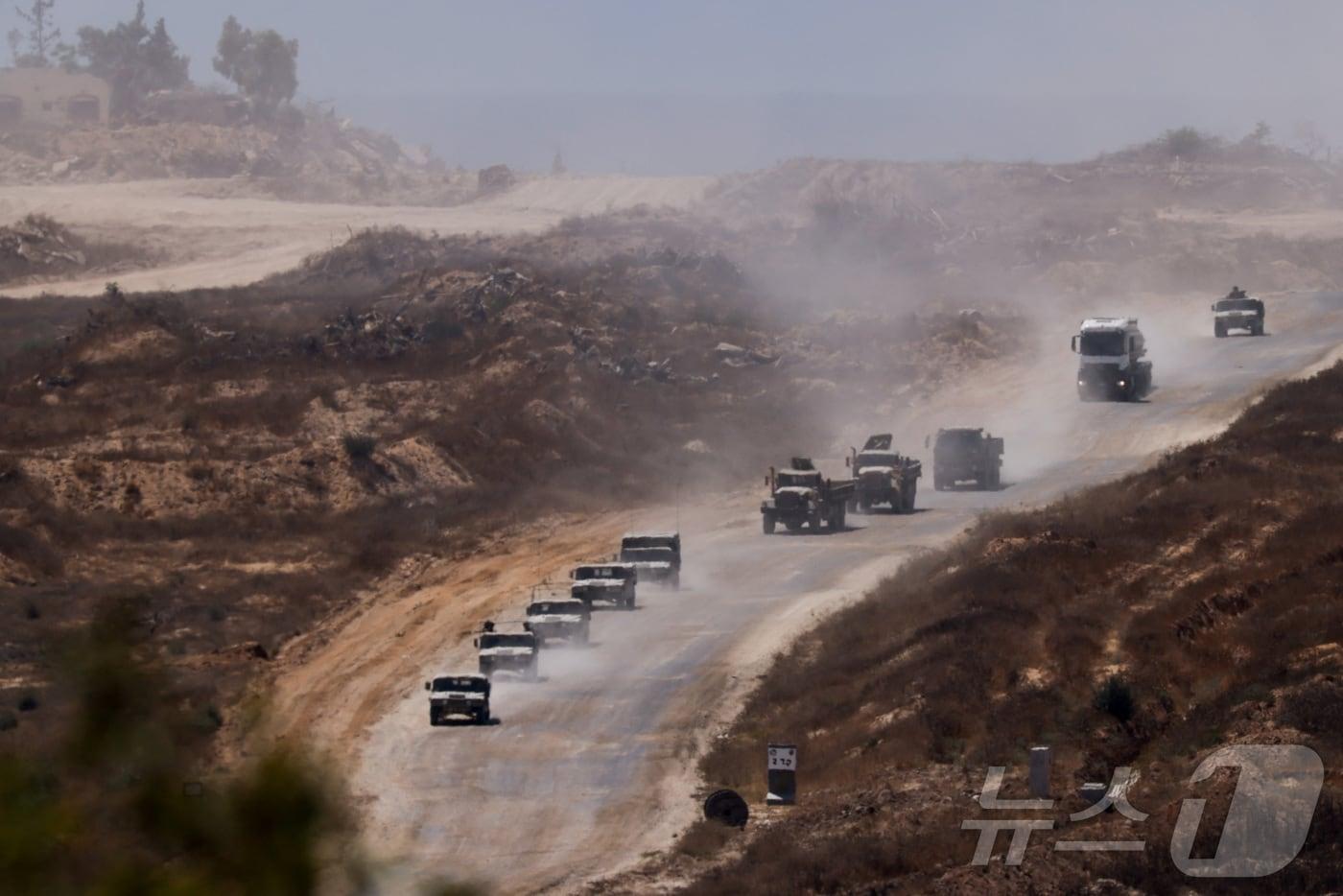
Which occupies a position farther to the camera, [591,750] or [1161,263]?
[1161,263]

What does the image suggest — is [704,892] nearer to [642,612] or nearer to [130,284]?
[642,612]

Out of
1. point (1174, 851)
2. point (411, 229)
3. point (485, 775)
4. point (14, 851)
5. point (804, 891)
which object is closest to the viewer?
point (14, 851)

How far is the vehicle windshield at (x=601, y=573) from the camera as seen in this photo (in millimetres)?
46219

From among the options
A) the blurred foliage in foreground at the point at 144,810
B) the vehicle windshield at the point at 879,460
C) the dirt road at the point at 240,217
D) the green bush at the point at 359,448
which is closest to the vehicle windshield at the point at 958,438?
the vehicle windshield at the point at 879,460

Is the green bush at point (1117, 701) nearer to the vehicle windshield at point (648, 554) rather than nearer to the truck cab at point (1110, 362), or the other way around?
the vehicle windshield at point (648, 554)

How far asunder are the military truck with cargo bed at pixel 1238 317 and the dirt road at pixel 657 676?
8.92m

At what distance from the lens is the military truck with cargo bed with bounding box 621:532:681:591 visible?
48.2 metres

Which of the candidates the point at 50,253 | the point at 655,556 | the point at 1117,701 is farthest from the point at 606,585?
the point at 50,253

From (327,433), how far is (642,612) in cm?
2057

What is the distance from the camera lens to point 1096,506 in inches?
1875

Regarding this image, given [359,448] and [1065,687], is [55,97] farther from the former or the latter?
[1065,687]

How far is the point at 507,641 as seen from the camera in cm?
3938

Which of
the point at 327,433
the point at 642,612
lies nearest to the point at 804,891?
the point at 642,612

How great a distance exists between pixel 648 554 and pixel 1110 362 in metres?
28.6
